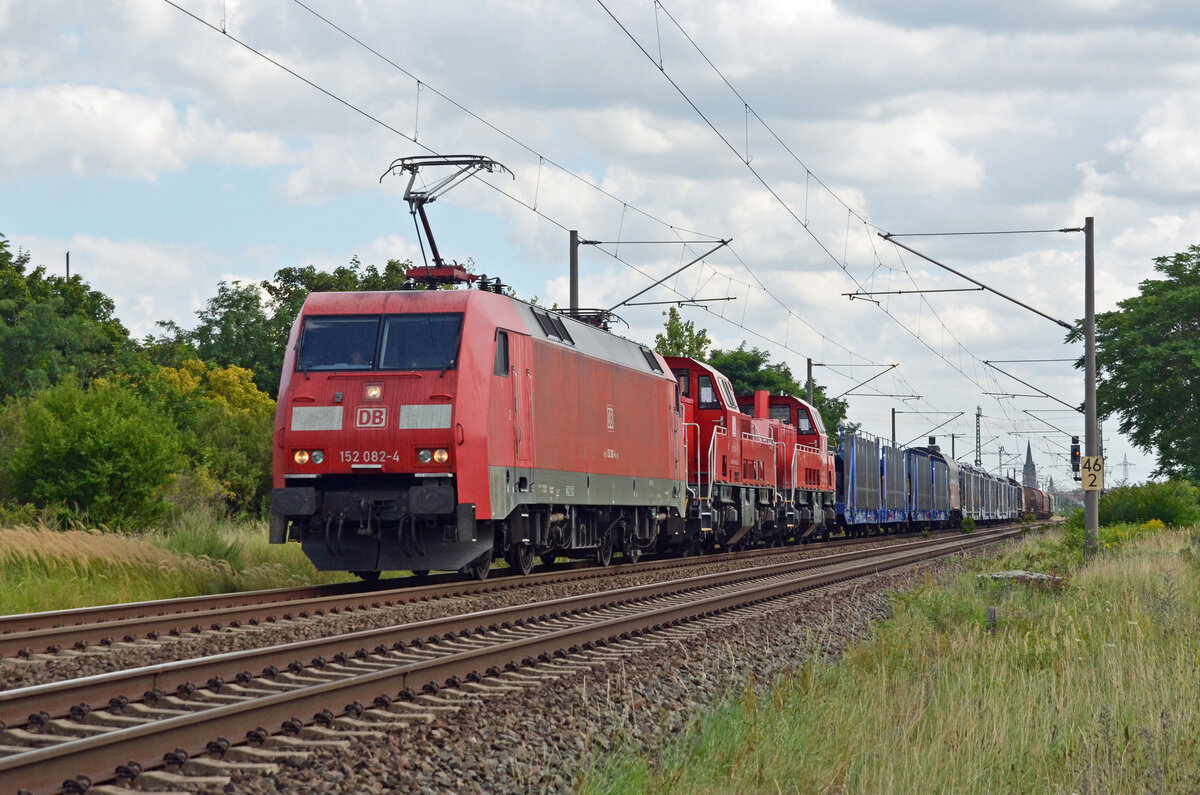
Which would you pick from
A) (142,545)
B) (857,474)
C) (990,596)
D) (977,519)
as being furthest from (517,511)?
(977,519)

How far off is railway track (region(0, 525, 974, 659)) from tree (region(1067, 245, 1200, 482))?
34727 millimetres

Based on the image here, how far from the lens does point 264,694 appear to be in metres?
7.98

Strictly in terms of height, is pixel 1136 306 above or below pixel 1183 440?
above

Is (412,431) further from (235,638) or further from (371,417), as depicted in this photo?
(235,638)

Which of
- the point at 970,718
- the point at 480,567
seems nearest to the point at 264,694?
the point at 970,718

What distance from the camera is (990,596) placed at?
48.6 ft

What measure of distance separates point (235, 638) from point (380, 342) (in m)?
5.79

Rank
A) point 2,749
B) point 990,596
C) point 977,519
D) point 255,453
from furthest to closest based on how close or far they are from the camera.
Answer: point 977,519 < point 255,453 < point 990,596 < point 2,749

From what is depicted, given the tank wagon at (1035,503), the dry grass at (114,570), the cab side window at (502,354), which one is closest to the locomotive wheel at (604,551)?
the dry grass at (114,570)

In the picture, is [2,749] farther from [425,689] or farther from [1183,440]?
[1183,440]

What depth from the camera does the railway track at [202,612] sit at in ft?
32.3

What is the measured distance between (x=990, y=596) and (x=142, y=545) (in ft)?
33.6

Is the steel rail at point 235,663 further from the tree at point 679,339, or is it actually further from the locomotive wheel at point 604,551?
the tree at point 679,339

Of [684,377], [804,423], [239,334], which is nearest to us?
[684,377]
